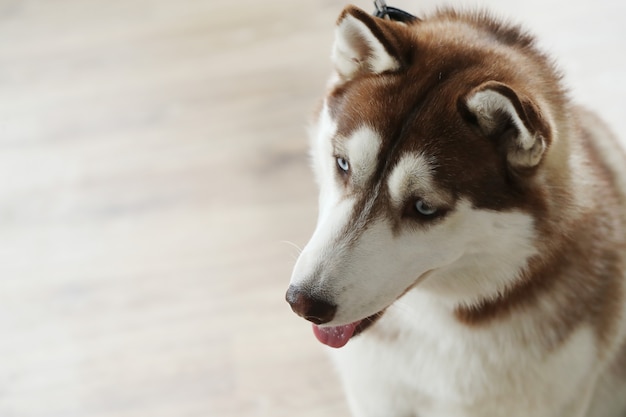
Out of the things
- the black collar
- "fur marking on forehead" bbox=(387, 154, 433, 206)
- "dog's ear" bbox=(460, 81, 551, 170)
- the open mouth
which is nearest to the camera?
"dog's ear" bbox=(460, 81, 551, 170)

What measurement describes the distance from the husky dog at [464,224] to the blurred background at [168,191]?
0.45 m

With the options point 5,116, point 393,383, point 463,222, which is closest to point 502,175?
point 463,222

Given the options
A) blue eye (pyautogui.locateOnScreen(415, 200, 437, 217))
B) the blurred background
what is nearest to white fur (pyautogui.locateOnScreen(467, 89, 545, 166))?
blue eye (pyautogui.locateOnScreen(415, 200, 437, 217))

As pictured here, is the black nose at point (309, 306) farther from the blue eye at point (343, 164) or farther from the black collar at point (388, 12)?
the black collar at point (388, 12)

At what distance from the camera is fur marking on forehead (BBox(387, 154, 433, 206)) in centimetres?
106

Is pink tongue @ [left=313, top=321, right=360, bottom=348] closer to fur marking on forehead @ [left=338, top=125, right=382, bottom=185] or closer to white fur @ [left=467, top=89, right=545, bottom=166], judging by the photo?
fur marking on forehead @ [left=338, top=125, right=382, bottom=185]

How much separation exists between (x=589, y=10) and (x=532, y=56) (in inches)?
48.9

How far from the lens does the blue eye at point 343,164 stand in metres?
1.14

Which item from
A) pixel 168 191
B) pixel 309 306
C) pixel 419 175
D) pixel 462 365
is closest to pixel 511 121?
pixel 419 175

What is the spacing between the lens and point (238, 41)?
94.7 inches

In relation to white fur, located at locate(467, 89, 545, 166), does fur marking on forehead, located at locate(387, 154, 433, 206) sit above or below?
below

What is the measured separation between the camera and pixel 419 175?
1.06 m

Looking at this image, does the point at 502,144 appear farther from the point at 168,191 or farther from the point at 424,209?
the point at 168,191

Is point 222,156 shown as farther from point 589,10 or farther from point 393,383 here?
point 589,10
